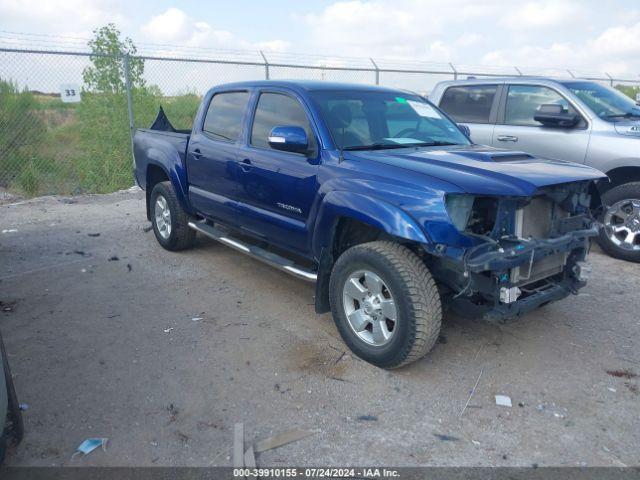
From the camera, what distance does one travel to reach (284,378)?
3512mm

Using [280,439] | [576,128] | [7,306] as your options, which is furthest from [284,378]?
[576,128]

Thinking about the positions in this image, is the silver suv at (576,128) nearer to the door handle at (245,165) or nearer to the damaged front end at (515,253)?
the damaged front end at (515,253)

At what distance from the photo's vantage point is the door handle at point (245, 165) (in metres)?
4.59

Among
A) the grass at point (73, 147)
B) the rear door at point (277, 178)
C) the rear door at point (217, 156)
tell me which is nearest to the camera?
the rear door at point (277, 178)

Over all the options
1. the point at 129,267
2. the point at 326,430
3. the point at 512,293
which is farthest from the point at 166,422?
the point at 129,267

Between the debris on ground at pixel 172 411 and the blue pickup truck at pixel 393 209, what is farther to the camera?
the blue pickup truck at pixel 393 209

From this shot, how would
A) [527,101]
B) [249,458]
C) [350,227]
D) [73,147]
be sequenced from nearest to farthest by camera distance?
1. [249,458]
2. [350,227]
3. [527,101]
4. [73,147]

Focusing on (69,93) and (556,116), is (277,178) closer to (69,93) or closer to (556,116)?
(556,116)

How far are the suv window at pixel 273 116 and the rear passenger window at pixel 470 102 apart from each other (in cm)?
355

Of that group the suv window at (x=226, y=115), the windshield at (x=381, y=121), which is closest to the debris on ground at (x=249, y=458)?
the windshield at (x=381, y=121)

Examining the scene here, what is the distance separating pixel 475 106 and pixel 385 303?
4.65m

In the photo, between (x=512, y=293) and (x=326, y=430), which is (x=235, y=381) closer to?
(x=326, y=430)

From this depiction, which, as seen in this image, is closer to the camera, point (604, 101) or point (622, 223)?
point (622, 223)

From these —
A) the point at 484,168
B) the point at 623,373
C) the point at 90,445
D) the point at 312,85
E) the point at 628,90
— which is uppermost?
the point at 628,90
